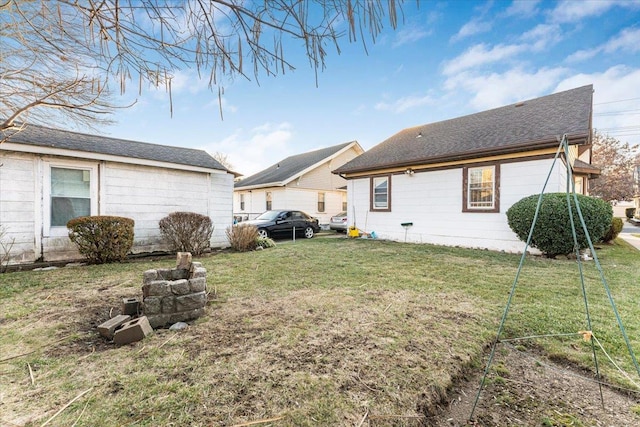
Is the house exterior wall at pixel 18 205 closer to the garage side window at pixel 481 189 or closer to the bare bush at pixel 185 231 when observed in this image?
the bare bush at pixel 185 231

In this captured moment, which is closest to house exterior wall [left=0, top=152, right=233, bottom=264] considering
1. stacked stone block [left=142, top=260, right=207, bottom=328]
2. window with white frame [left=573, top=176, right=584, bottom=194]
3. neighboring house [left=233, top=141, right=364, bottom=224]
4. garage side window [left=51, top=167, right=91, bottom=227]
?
garage side window [left=51, top=167, right=91, bottom=227]

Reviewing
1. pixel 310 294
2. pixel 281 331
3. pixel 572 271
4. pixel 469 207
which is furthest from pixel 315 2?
pixel 469 207

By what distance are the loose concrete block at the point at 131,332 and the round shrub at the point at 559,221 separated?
8.03 m

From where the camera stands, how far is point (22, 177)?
6074mm

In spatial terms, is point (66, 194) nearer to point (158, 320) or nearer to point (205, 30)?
point (158, 320)

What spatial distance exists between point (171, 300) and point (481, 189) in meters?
8.88

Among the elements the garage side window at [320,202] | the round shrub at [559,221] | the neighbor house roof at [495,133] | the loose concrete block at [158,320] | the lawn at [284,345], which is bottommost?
the lawn at [284,345]

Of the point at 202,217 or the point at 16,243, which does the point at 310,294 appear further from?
the point at 16,243

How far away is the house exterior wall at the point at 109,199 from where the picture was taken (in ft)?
19.7

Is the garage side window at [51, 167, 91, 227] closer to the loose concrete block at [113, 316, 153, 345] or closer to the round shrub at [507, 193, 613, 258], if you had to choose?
the loose concrete block at [113, 316, 153, 345]

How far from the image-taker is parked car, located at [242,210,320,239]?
12.0 meters

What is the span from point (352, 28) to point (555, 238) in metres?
7.98

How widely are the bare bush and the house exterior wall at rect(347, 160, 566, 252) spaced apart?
649cm

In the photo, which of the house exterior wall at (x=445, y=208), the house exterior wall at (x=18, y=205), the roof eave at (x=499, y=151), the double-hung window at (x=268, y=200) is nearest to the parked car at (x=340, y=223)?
the house exterior wall at (x=445, y=208)
